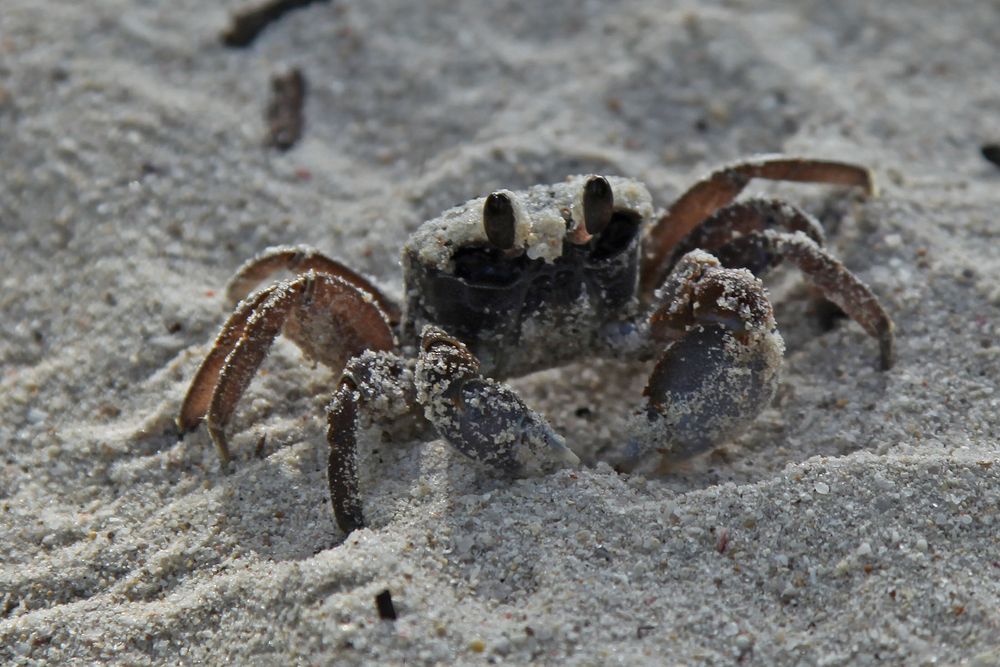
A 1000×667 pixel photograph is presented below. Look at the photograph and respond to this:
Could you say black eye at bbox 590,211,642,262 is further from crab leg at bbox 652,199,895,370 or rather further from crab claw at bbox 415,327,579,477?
crab claw at bbox 415,327,579,477

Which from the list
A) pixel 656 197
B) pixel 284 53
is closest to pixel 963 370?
pixel 656 197

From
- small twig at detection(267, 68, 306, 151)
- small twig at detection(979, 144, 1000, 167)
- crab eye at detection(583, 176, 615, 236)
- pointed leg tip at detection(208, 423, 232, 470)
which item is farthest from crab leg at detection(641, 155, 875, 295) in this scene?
small twig at detection(267, 68, 306, 151)

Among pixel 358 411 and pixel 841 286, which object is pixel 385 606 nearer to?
pixel 358 411

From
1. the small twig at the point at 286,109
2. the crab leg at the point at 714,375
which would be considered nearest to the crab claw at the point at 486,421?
the crab leg at the point at 714,375

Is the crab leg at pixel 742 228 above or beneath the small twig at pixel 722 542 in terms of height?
above

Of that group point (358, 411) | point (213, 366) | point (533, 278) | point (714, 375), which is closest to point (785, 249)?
point (714, 375)

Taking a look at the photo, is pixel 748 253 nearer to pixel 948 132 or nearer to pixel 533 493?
pixel 533 493

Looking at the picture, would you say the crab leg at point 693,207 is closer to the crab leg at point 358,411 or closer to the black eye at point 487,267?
the black eye at point 487,267
